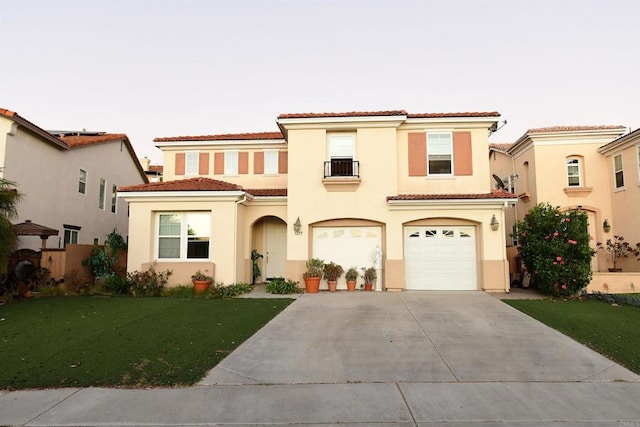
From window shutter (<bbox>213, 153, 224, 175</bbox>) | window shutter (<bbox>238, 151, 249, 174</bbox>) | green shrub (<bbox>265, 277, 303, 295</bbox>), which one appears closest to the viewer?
green shrub (<bbox>265, 277, 303, 295</bbox>)

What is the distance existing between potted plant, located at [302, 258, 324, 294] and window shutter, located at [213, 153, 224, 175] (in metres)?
6.44

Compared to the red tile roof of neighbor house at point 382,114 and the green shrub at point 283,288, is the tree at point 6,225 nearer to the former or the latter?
the green shrub at point 283,288

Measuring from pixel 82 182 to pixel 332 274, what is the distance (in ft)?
43.2

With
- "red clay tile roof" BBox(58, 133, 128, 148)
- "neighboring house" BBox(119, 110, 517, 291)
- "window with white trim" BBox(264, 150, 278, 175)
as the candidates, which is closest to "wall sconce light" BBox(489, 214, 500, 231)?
"neighboring house" BBox(119, 110, 517, 291)

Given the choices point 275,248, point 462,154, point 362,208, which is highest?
point 462,154

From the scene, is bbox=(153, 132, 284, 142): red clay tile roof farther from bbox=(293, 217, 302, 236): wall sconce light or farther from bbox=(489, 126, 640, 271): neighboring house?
bbox=(489, 126, 640, 271): neighboring house

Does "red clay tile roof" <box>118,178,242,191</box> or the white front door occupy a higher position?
"red clay tile roof" <box>118,178,242,191</box>

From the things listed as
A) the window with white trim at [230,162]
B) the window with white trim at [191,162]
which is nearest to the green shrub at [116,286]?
the window with white trim at [191,162]

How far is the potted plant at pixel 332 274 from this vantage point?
1286 centimetres

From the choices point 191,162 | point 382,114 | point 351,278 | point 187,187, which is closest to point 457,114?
point 382,114

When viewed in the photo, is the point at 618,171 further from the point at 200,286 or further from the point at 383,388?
the point at 200,286

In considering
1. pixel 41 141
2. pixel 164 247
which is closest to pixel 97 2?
pixel 41 141

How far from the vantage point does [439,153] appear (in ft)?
45.4

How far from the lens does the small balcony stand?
13.3m
